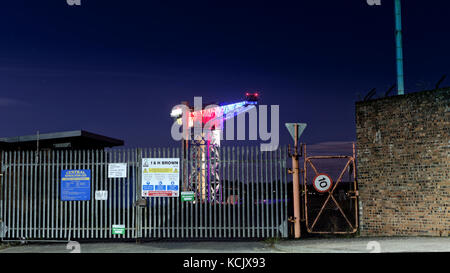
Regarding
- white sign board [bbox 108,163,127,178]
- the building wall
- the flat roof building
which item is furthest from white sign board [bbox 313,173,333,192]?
the flat roof building

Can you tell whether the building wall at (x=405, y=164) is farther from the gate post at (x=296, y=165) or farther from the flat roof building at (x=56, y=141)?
the flat roof building at (x=56, y=141)

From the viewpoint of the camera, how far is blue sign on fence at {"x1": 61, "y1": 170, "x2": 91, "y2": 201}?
14273mm

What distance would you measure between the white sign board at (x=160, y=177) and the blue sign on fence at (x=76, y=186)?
68.9 inches

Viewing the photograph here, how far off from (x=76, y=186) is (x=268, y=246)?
597 cm

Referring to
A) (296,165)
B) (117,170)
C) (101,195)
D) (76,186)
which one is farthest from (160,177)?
(296,165)

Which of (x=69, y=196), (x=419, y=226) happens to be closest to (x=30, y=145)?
(x=69, y=196)

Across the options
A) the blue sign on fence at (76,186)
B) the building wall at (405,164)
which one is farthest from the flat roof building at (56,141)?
the building wall at (405,164)

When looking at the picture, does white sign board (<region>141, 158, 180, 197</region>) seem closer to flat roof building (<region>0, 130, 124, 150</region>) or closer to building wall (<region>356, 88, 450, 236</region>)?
building wall (<region>356, 88, 450, 236</region>)

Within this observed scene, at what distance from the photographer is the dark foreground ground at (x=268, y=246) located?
10.8 meters

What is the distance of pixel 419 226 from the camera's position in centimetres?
1303

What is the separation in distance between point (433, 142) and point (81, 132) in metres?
17.5

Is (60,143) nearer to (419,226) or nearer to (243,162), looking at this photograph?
(243,162)

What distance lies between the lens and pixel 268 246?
41.3 feet

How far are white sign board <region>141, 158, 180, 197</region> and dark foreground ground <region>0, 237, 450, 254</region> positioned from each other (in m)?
1.45
